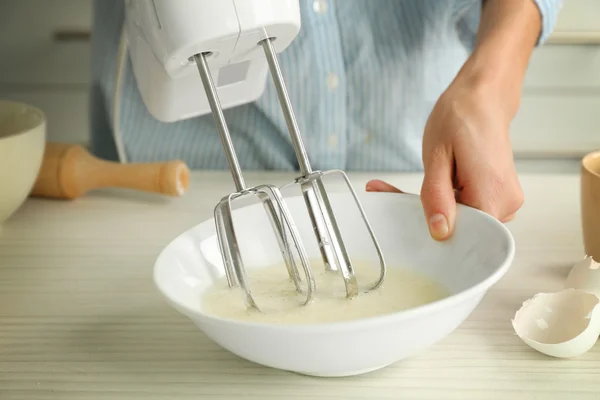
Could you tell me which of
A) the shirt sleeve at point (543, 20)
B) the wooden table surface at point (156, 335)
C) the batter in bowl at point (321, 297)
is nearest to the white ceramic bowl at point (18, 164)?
the wooden table surface at point (156, 335)

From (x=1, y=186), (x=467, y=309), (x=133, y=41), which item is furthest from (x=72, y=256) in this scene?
(x=467, y=309)

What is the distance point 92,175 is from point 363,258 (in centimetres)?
37

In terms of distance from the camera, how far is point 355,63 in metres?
0.89

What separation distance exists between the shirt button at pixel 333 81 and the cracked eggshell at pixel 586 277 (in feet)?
1.30

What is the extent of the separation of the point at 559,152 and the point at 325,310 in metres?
1.14

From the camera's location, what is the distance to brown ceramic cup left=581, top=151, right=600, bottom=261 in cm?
58

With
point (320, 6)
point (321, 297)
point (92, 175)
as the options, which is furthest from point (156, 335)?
point (320, 6)

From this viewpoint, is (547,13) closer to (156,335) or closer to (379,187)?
(379,187)

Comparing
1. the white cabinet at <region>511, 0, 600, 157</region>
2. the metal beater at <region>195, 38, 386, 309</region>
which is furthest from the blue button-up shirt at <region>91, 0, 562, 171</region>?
the white cabinet at <region>511, 0, 600, 157</region>

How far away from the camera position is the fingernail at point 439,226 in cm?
56

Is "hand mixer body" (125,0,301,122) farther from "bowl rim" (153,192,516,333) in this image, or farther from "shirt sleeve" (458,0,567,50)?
"shirt sleeve" (458,0,567,50)

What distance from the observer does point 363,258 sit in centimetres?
61

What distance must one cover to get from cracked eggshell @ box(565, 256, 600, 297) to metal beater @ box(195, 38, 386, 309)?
0.48ft

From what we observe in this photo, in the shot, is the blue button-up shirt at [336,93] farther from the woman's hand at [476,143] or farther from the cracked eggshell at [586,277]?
the cracked eggshell at [586,277]
